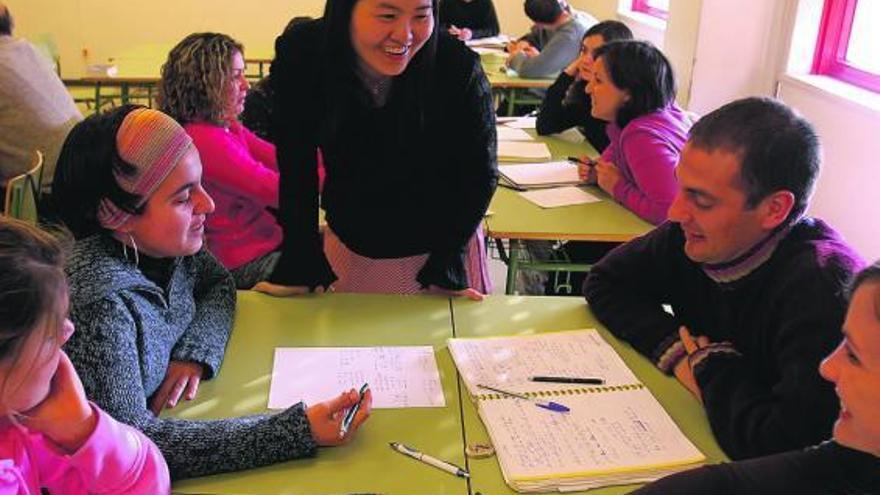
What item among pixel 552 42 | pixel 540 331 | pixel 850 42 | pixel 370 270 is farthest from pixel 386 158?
pixel 552 42

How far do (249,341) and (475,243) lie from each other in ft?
2.40

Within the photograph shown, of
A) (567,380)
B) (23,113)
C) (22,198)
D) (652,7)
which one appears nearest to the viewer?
(567,380)

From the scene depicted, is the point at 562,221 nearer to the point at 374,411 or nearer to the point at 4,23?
the point at 374,411

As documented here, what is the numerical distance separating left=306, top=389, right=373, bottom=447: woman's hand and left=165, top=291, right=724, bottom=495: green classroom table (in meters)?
0.02

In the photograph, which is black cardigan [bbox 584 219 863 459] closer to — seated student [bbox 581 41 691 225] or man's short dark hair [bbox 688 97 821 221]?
man's short dark hair [bbox 688 97 821 221]

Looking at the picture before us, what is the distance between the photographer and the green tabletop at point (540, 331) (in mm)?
1198

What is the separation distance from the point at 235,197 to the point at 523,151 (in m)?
1.22

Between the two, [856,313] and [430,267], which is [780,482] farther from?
[430,267]

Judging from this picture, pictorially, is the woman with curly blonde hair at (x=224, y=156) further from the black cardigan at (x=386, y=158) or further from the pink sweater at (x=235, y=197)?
the black cardigan at (x=386, y=158)

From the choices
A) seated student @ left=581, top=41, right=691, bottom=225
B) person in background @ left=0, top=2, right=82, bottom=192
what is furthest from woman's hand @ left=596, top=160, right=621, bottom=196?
person in background @ left=0, top=2, right=82, bottom=192

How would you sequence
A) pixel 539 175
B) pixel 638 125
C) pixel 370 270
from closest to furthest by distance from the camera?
pixel 370 270, pixel 638 125, pixel 539 175

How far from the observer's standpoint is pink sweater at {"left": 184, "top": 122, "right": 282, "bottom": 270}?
2518mm

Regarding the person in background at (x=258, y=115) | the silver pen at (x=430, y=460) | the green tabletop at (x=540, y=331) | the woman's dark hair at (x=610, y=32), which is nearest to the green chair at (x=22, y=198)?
the person in background at (x=258, y=115)

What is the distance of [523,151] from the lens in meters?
3.27
